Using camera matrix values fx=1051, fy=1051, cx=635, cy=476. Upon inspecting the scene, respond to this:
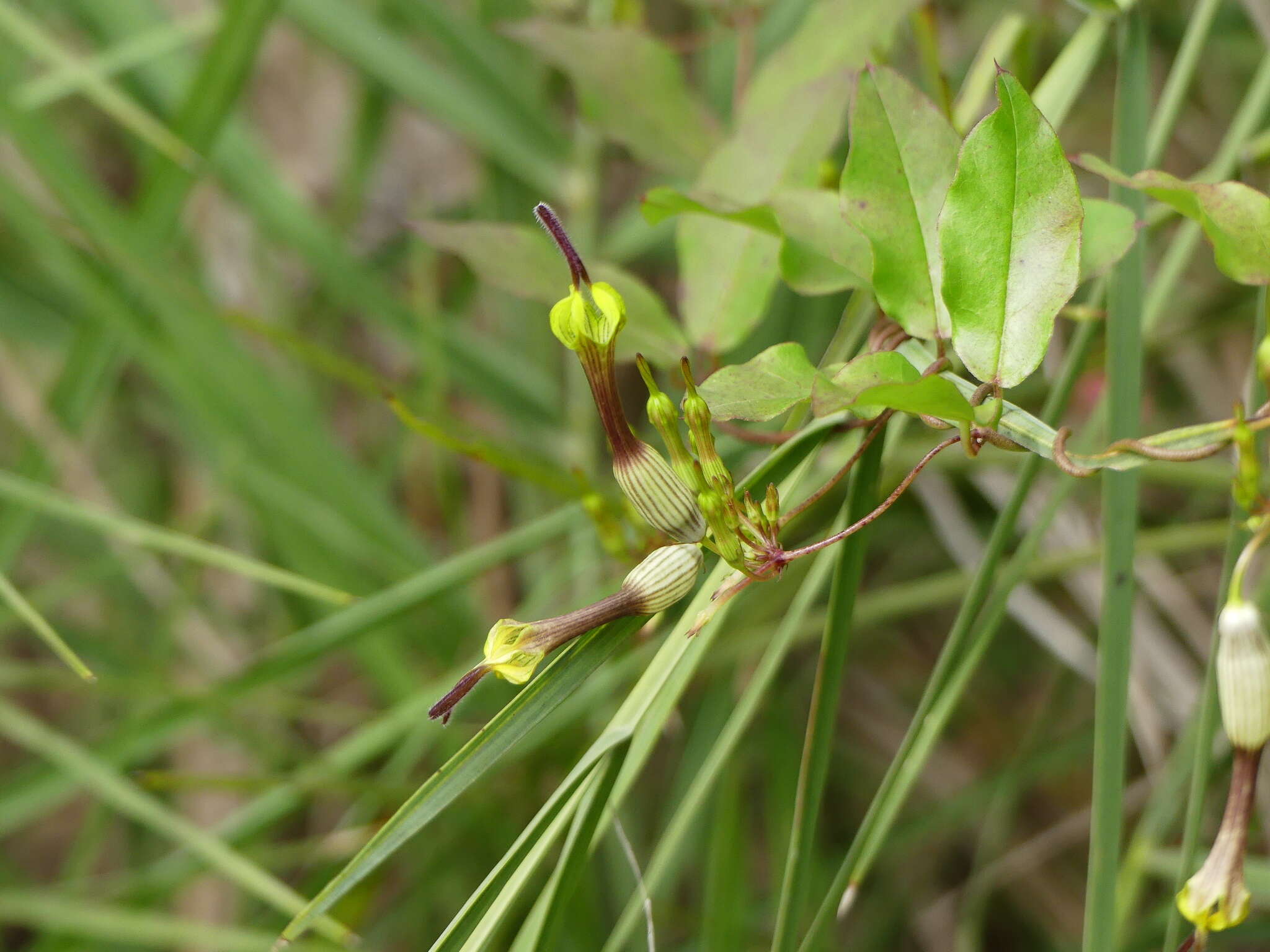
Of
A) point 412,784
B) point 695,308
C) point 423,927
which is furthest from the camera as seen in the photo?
point 423,927

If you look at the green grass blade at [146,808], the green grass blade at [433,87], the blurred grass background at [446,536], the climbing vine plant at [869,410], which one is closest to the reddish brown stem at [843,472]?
the climbing vine plant at [869,410]

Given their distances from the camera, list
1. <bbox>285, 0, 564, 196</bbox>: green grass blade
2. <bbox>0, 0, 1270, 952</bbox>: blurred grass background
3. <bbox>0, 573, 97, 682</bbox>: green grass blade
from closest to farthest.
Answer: <bbox>0, 573, 97, 682</bbox>: green grass blade → <bbox>0, 0, 1270, 952</bbox>: blurred grass background → <bbox>285, 0, 564, 196</bbox>: green grass blade

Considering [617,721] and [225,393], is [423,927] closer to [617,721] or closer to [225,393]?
[225,393]

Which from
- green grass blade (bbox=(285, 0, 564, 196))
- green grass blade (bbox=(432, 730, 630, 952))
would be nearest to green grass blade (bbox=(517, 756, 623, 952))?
green grass blade (bbox=(432, 730, 630, 952))

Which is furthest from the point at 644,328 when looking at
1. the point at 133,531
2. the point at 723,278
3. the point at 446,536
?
the point at 446,536

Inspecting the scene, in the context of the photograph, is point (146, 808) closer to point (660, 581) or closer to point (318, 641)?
point (318, 641)

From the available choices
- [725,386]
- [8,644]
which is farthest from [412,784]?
[8,644]

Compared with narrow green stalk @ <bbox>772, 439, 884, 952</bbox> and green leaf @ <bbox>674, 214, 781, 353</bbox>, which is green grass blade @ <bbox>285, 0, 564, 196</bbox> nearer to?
green leaf @ <bbox>674, 214, 781, 353</bbox>

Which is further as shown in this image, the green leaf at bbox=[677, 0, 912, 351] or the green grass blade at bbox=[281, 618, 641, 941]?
the green leaf at bbox=[677, 0, 912, 351]
